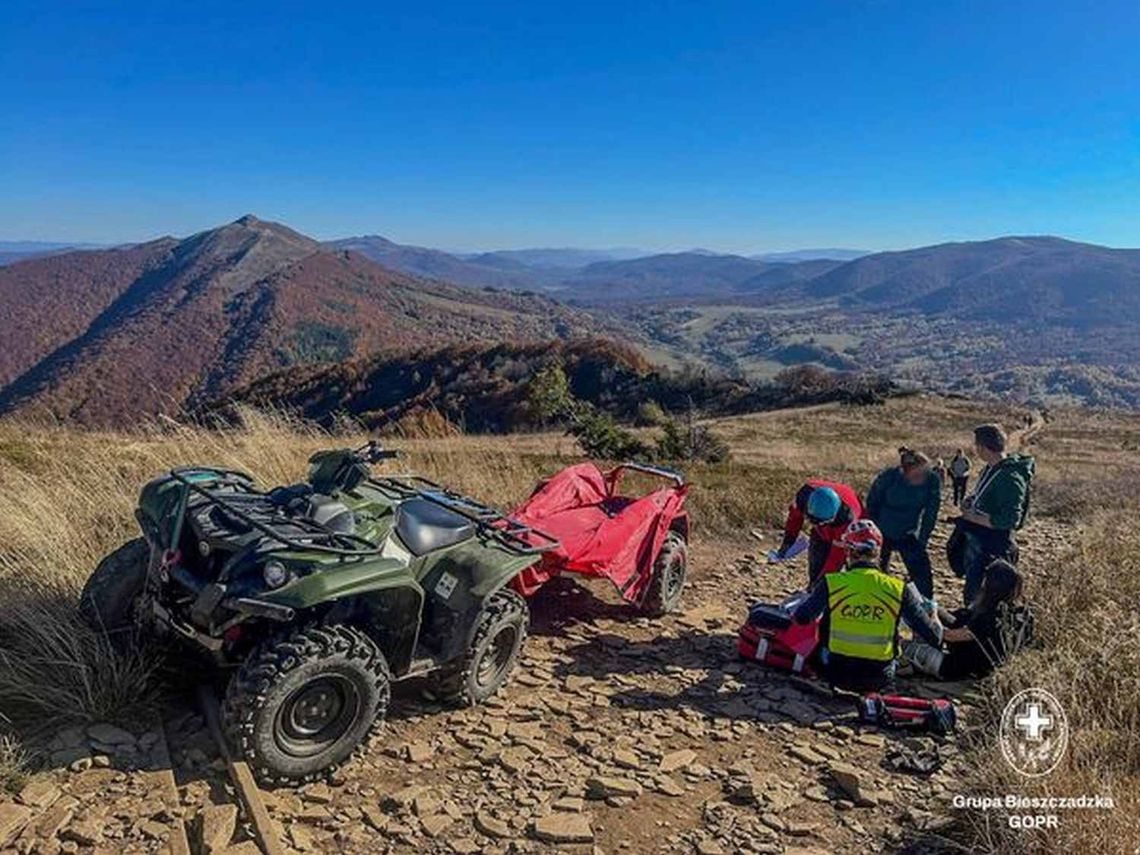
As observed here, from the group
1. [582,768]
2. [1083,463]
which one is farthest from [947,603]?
[1083,463]

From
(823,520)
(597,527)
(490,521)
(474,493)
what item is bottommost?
(474,493)

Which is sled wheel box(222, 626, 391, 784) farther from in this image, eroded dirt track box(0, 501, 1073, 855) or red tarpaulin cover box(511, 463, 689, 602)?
red tarpaulin cover box(511, 463, 689, 602)

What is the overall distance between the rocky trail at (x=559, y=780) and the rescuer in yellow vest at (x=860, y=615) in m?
0.24

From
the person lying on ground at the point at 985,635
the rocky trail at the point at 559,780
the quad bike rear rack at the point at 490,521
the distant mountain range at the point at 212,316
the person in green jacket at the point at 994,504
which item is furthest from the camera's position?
the distant mountain range at the point at 212,316

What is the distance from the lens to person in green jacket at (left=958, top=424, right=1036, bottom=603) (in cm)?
622

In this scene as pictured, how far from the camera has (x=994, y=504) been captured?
6.27m

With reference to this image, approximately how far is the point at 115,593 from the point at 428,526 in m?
1.75

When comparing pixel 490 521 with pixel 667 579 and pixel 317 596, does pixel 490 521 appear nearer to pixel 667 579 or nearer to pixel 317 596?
pixel 317 596

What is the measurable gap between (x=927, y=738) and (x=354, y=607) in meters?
3.41

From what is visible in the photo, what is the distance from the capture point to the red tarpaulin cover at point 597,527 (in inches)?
225

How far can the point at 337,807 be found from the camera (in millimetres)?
3660

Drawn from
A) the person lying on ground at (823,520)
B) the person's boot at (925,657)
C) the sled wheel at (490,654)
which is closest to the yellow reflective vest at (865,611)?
the person's boot at (925,657)

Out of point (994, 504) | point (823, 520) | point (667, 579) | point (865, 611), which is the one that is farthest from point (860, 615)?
point (994, 504)

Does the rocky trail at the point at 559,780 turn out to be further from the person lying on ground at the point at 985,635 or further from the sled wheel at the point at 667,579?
the sled wheel at the point at 667,579
